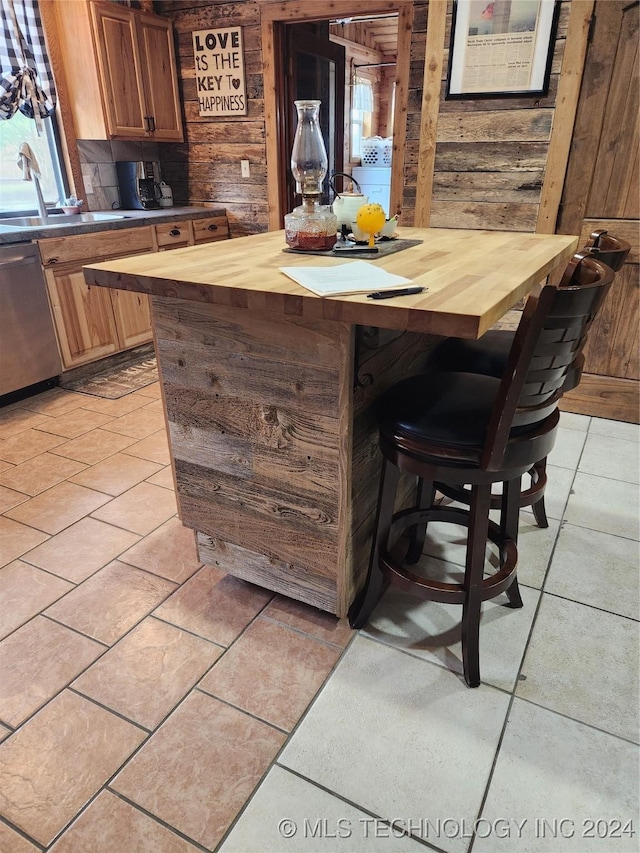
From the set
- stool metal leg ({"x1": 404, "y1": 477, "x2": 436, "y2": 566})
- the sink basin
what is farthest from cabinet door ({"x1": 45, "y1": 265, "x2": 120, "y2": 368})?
stool metal leg ({"x1": 404, "y1": 477, "x2": 436, "y2": 566})

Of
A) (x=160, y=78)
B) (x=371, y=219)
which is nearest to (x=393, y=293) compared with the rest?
(x=371, y=219)

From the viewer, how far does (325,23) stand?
4871 millimetres

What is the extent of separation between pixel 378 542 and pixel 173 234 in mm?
3336

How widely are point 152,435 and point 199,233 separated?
7.03 ft

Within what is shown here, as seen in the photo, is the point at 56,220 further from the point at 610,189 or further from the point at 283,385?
the point at 610,189

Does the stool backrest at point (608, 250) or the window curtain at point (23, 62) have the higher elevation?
the window curtain at point (23, 62)

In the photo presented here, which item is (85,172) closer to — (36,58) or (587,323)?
(36,58)

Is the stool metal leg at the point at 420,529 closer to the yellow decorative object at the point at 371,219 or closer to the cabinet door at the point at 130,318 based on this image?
the yellow decorative object at the point at 371,219

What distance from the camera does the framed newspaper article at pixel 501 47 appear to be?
2.71 meters

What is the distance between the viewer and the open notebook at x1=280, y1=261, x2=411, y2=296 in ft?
3.92

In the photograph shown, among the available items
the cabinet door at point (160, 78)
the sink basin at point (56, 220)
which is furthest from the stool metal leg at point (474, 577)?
the cabinet door at point (160, 78)

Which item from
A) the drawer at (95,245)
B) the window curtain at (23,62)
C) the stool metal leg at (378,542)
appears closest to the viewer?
the stool metal leg at (378,542)

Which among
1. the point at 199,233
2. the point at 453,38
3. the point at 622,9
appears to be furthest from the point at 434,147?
the point at 199,233

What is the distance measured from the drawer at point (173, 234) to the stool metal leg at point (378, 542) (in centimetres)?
317
